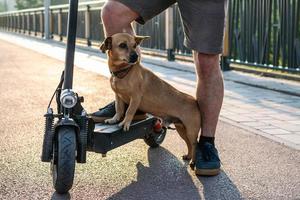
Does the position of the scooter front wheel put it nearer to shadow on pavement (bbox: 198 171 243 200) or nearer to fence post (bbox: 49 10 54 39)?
shadow on pavement (bbox: 198 171 243 200)

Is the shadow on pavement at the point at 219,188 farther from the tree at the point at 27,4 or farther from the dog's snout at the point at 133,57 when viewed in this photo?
the tree at the point at 27,4

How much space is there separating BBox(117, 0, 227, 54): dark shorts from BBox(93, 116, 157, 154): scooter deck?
596mm

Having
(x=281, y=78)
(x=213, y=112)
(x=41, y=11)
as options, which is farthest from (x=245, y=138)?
(x=41, y=11)

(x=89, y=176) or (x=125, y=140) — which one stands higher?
(x=125, y=140)

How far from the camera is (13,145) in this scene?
430 cm

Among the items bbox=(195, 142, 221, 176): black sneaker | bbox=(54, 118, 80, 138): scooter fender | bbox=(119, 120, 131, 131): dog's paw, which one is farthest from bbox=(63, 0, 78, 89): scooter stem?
bbox=(195, 142, 221, 176): black sneaker

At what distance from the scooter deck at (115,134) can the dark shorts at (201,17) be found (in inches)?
23.5

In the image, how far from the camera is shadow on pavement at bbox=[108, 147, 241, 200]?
125 inches

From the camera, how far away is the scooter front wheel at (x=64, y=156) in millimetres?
2896

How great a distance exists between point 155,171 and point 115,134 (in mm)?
459

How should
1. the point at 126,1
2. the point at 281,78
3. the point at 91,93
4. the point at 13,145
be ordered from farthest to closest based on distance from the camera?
the point at 281,78
the point at 91,93
the point at 13,145
the point at 126,1

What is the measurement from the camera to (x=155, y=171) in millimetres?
3660

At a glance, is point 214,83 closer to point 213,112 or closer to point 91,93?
point 213,112

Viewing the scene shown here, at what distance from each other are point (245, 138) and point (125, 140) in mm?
1439
